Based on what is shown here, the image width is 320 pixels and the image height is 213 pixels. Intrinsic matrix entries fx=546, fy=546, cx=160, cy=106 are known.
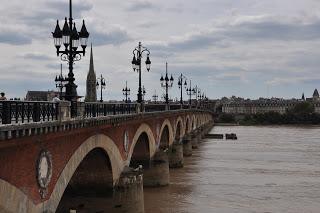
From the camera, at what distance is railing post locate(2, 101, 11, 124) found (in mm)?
12766

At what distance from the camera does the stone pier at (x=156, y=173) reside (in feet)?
128

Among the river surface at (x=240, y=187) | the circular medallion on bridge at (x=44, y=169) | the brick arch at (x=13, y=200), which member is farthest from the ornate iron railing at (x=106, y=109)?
the brick arch at (x=13, y=200)

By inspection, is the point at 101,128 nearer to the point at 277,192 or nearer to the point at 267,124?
the point at 277,192

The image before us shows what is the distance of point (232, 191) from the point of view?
37219 millimetres

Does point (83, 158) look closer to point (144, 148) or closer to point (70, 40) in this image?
point (70, 40)

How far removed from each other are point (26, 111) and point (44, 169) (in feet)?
6.48

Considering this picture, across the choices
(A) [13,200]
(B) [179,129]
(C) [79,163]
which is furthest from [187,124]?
(A) [13,200]

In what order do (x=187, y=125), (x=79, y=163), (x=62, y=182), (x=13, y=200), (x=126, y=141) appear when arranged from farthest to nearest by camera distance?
(x=187, y=125) < (x=126, y=141) < (x=79, y=163) < (x=62, y=182) < (x=13, y=200)

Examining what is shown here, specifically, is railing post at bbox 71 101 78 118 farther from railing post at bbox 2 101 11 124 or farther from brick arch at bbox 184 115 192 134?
brick arch at bbox 184 115 192 134

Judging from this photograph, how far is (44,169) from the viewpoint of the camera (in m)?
15.5

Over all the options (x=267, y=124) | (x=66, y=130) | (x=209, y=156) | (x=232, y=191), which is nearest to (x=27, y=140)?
(x=66, y=130)

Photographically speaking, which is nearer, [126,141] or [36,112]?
→ [36,112]

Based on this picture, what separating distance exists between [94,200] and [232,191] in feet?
45.6

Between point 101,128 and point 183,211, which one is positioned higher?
point 101,128
